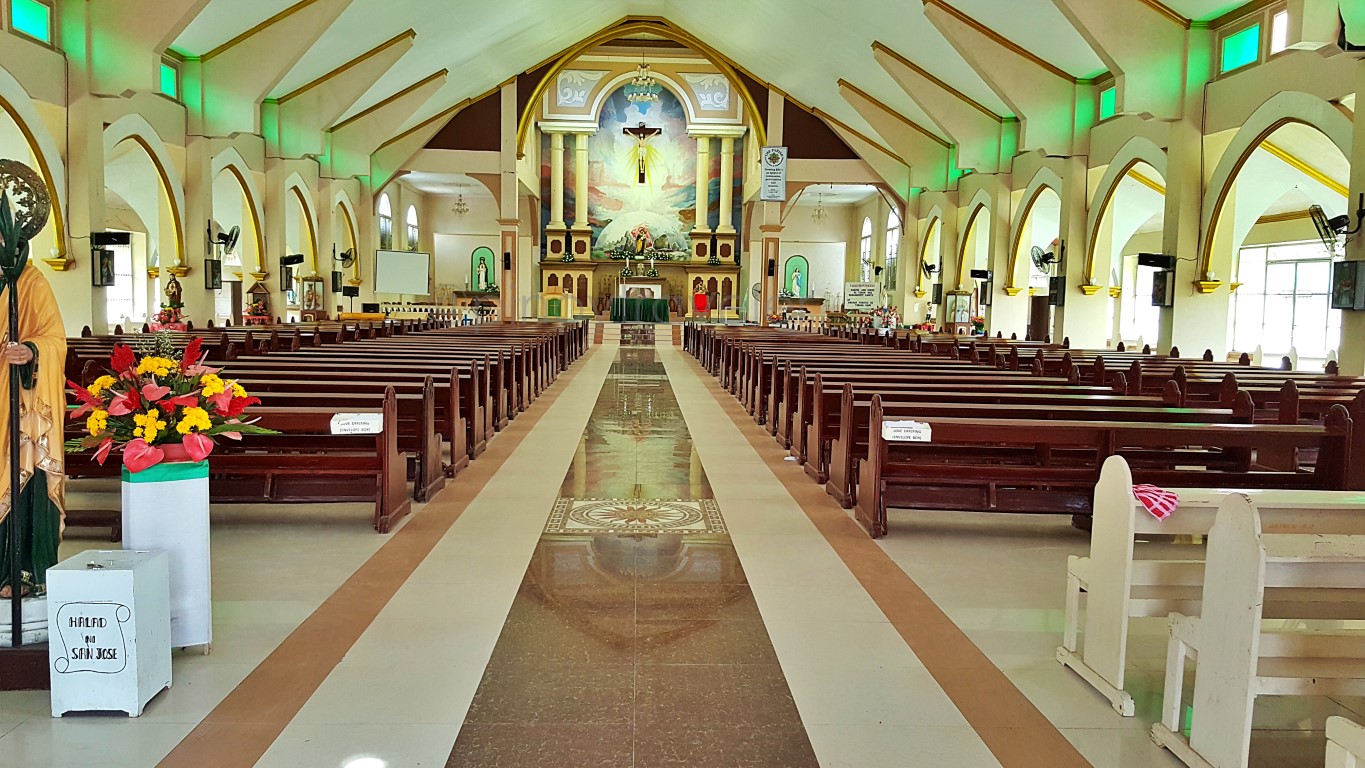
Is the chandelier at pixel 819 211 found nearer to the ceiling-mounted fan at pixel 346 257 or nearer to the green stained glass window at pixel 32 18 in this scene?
the ceiling-mounted fan at pixel 346 257

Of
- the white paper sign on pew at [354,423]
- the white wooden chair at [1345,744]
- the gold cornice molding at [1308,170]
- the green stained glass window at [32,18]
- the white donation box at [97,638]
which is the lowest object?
the white donation box at [97,638]

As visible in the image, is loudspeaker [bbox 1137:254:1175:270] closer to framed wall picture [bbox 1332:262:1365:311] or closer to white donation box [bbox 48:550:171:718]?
framed wall picture [bbox 1332:262:1365:311]

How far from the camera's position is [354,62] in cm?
1719

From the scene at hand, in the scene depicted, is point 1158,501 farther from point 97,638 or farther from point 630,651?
point 97,638

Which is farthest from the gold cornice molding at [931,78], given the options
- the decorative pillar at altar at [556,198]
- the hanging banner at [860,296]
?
the decorative pillar at altar at [556,198]

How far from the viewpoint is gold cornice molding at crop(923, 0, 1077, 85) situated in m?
14.3

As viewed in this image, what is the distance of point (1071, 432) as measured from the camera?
14.5 feet

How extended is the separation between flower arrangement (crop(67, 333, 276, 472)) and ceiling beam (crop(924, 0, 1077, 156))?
44.5 feet

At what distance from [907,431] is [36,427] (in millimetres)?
3409

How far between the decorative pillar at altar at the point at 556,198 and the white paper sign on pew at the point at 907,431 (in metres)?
26.8

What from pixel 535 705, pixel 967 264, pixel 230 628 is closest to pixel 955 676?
pixel 535 705

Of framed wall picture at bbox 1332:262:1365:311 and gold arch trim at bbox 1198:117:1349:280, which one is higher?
gold arch trim at bbox 1198:117:1349:280

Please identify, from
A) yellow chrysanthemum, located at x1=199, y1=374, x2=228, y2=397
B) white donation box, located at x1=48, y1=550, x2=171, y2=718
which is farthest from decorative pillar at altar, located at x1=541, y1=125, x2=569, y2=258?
white donation box, located at x1=48, y1=550, x2=171, y2=718

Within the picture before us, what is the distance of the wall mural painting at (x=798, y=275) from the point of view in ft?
111
